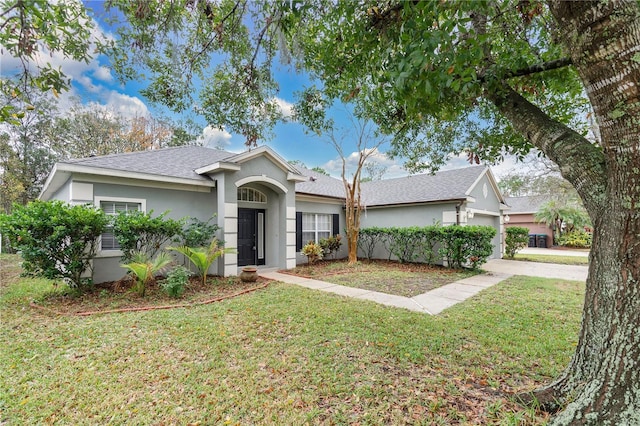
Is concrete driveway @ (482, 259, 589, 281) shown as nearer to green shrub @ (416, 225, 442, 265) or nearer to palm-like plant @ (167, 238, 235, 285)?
green shrub @ (416, 225, 442, 265)

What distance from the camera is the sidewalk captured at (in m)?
6.22

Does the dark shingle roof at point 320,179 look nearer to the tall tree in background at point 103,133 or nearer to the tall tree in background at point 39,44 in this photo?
A: the tall tree in background at point 39,44

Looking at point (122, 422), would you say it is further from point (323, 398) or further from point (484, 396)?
point (484, 396)

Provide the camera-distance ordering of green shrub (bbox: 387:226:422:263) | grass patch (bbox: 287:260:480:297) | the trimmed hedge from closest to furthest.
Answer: grass patch (bbox: 287:260:480:297)
the trimmed hedge
green shrub (bbox: 387:226:422:263)

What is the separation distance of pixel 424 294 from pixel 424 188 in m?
8.33

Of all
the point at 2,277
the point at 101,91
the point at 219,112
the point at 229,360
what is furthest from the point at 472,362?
the point at 2,277

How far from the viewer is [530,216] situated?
2716cm

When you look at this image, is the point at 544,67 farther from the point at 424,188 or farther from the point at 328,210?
the point at 424,188

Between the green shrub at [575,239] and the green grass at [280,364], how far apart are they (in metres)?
21.6

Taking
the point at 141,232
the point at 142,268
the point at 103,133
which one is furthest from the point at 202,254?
the point at 103,133

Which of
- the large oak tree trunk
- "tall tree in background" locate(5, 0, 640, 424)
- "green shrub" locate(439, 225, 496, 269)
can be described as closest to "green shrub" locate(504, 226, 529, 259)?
"green shrub" locate(439, 225, 496, 269)

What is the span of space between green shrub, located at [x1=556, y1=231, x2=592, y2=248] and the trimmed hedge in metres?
17.4

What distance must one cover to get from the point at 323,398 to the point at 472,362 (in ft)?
6.65

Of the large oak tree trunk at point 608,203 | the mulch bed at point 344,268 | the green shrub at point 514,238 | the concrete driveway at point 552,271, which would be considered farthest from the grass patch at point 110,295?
the green shrub at point 514,238
